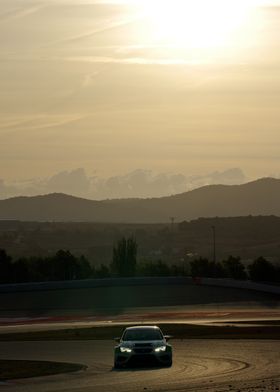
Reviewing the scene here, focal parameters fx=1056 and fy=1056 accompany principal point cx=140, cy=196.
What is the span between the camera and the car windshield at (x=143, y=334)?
1586 inches

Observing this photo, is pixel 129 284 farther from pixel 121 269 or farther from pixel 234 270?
pixel 234 270

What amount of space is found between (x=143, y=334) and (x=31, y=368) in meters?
4.59

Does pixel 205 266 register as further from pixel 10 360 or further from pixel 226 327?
pixel 10 360

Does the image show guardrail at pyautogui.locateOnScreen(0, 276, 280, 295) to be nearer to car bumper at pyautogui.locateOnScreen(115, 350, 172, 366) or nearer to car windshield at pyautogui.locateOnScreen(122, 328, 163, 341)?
car windshield at pyautogui.locateOnScreen(122, 328, 163, 341)

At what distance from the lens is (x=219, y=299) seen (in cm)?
8794

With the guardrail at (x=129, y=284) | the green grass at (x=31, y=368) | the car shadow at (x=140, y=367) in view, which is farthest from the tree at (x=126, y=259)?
the car shadow at (x=140, y=367)

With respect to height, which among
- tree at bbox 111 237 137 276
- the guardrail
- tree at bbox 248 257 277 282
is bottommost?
the guardrail

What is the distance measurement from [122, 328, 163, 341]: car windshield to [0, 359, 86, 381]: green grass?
2.12 m

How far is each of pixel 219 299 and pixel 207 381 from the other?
180 feet

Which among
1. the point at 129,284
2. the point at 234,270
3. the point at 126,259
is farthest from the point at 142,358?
the point at 126,259

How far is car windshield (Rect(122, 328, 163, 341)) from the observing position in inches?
1586

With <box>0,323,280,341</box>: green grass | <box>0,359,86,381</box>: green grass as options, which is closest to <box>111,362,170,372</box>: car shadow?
<box>0,359,86,381</box>: green grass

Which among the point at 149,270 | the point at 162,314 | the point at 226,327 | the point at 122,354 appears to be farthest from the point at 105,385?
the point at 149,270

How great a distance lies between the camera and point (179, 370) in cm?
3772
